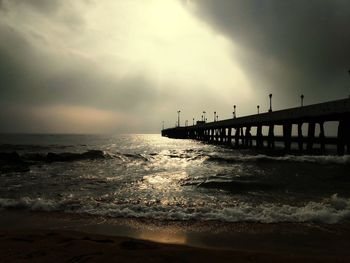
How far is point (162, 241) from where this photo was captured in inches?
242

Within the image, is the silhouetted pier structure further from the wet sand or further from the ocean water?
the wet sand

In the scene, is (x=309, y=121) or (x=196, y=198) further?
(x=309, y=121)

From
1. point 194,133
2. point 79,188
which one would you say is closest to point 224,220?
point 79,188

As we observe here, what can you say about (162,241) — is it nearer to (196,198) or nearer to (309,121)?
(196,198)

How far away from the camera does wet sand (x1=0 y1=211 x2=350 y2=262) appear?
16.6 ft

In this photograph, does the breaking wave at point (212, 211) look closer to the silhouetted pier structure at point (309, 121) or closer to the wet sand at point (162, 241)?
the wet sand at point (162, 241)

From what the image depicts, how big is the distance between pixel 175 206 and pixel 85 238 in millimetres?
3655

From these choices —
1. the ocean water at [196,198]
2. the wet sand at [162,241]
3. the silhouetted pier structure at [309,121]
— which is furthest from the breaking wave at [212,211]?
the silhouetted pier structure at [309,121]

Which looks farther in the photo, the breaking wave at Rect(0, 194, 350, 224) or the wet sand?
the breaking wave at Rect(0, 194, 350, 224)

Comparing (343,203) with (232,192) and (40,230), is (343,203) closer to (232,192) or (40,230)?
(232,192)

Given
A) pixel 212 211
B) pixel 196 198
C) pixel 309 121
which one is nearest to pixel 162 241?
pixel 212 211

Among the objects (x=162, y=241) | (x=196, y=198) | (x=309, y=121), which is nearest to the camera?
(x=162, y=241)

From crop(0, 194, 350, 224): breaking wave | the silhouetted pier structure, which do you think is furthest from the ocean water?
the silhouetted pier structure

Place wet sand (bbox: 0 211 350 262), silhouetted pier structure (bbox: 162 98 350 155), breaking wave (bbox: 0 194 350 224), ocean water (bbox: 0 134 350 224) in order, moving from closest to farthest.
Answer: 1. wet sand (bbox: 0 211 350 262)
2. breaking wave (bbox: 0 194 350 224)
3. ocean water (bbox: 0 134 350 224)
4. silhouetted pier structure (bbox: 162 98 350 155)
